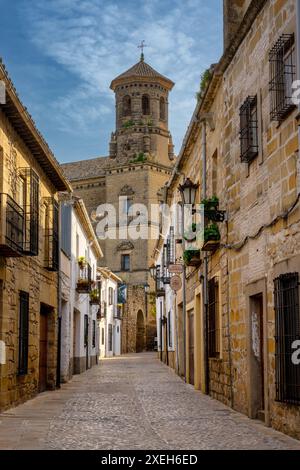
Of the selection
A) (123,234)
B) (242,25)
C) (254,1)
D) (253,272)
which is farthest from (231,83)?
(123,234)

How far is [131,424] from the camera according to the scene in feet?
34.2

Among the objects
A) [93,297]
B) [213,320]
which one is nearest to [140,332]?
[93,297]

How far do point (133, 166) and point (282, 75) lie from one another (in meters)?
58.7

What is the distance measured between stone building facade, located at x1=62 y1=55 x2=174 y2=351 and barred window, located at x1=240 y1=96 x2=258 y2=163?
52.7 m

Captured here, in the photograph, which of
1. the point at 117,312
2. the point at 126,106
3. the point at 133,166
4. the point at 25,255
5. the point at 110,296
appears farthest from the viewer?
the point at 126,106

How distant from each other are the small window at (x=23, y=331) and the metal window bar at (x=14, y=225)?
1456 millimetres

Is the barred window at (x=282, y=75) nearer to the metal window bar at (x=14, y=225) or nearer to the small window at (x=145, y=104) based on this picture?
the metal window bar at (x=14, y=225)

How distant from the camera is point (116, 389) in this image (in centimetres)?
1758

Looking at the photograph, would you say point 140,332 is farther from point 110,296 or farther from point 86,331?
point 86,331

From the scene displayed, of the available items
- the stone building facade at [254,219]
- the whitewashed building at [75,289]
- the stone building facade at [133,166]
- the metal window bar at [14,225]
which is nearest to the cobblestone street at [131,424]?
the stone building facade at [254,219]

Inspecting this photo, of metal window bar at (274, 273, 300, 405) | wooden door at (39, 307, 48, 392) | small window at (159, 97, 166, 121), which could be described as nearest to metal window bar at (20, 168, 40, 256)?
wooden door at (39, 307, 48, 392)

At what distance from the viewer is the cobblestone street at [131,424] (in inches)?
330

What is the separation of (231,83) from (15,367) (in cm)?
615

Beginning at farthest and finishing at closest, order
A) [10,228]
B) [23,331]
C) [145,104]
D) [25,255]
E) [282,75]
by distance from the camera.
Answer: [145,104] < [23,331] < [25,255] < [10,228] < [282,75]
